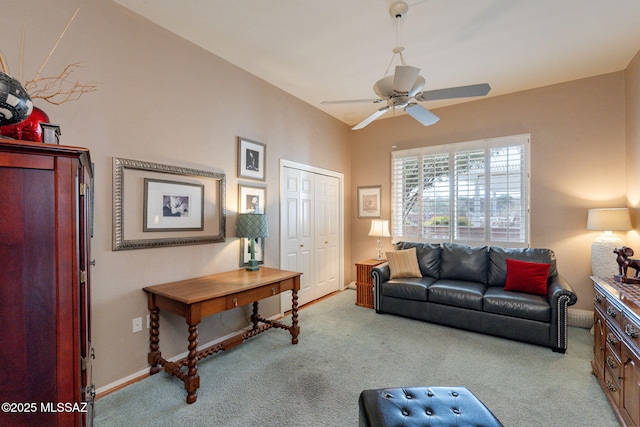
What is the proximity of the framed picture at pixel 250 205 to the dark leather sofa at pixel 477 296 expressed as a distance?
164 cm

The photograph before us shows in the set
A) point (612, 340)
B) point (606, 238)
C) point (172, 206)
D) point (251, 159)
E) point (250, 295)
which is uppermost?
point (251, 159)


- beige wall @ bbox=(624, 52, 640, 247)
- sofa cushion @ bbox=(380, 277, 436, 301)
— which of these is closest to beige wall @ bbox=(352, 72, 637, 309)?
beige wall @ bbox=(624, 52, 640, 247)

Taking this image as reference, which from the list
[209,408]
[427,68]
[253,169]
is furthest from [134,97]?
[427,68]

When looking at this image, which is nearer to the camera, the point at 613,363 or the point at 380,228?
the point at 613,363

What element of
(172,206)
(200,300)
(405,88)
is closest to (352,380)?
(200,300)

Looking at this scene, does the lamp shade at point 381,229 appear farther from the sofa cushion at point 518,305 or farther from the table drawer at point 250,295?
the table drawer at point 250,295

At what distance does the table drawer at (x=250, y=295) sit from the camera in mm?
2495

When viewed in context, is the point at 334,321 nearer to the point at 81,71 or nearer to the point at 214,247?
the point at 214,247

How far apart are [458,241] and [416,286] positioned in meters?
1.28

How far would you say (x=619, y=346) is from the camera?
1894mm

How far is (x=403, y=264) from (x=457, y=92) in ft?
7.88

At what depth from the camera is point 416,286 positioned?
12.1 feet

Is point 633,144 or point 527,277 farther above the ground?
point 633,144

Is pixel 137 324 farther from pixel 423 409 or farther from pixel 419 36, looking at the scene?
pixel 419 36
